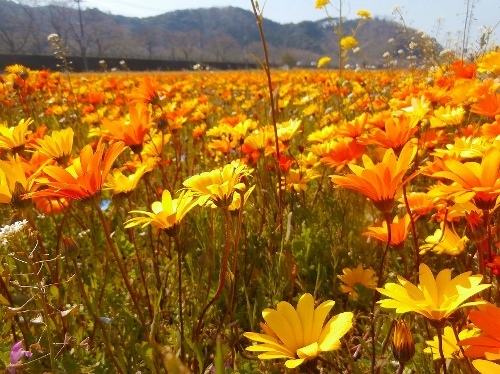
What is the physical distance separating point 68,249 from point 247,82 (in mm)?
5266

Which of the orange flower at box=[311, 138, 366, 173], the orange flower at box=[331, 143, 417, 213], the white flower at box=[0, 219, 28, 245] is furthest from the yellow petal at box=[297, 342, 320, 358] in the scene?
the orange flower at box=[311, 138, 366, 173]

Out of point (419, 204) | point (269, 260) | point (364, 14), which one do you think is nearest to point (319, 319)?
point (419, 204)

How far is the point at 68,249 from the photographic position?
95 centimetres

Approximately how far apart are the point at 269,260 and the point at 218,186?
67cm

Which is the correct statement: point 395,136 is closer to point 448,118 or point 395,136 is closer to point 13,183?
point 448,118

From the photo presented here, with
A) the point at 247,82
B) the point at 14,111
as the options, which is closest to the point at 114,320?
the point at 14,111

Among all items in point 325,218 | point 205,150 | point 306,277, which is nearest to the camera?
point 306,277

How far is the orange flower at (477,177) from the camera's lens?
2.26 feet

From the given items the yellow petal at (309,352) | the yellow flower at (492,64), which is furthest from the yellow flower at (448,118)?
the yellow petal at (309,352)

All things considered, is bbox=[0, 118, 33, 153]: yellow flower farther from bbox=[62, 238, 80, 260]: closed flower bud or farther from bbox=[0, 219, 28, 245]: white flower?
bbox=[0, 219, 28, 245]: white flower

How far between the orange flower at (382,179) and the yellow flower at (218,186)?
0.55 ft

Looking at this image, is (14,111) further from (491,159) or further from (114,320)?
(491,159)

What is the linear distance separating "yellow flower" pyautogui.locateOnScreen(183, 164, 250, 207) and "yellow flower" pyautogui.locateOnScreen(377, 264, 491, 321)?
0.31m

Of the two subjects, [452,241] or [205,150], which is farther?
[205,150]
